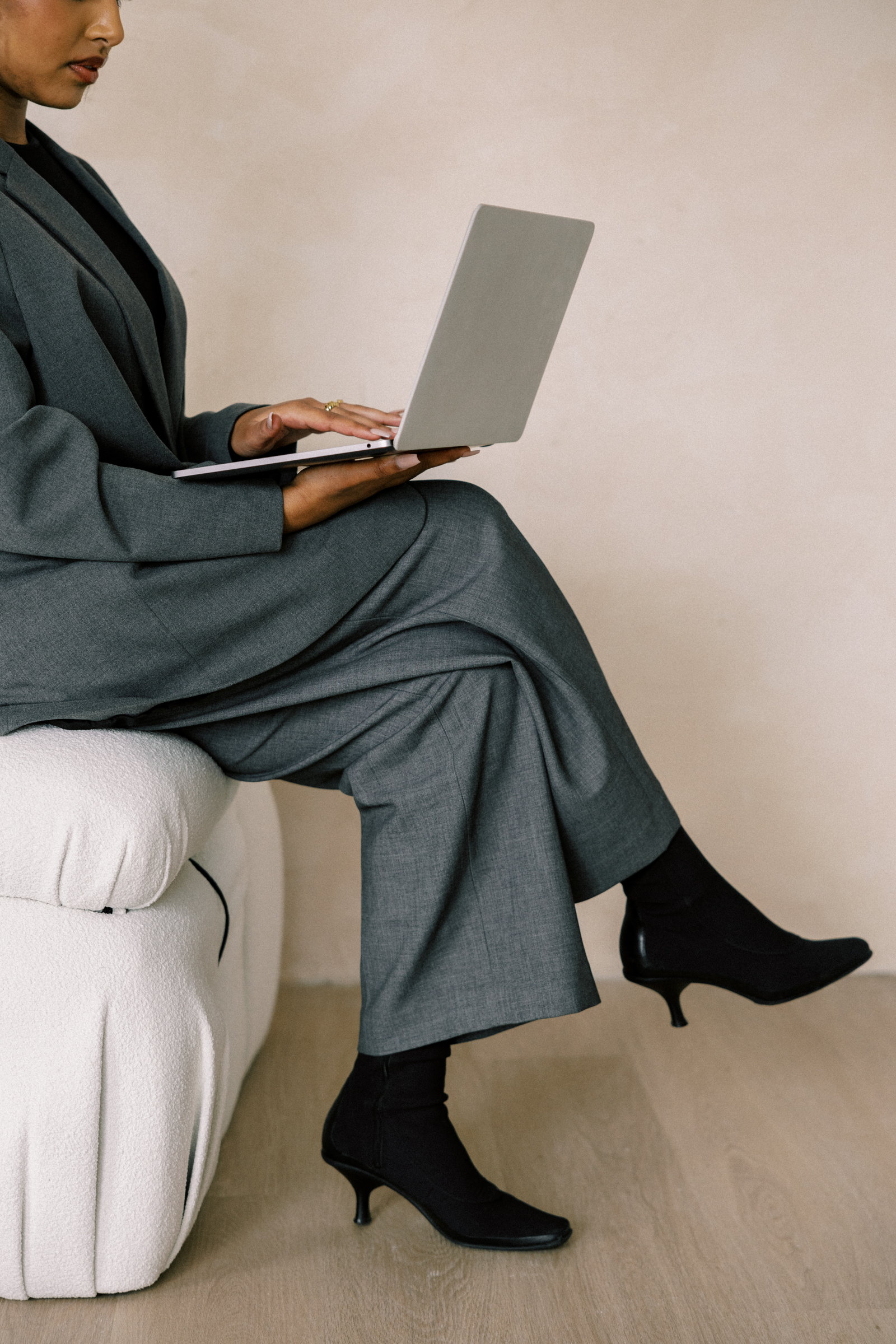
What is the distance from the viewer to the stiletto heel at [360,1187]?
107cm

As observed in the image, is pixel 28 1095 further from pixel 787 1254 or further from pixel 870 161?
pixel 870 161

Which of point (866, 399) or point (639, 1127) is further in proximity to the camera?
point (866, 399)

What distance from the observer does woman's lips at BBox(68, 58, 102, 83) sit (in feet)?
3.36

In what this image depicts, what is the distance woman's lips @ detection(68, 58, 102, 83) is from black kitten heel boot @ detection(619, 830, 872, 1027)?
910mm

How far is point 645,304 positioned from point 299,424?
0.87m

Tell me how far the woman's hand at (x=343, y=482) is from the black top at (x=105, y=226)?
1.11ft

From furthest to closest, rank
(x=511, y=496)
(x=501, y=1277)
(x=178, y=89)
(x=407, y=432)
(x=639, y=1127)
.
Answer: (x=511, y=496)
(x=178, y=89)
(x=639, y=1127)
(x=501, y=1277)
(x=407, y=432)

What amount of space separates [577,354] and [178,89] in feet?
2.33

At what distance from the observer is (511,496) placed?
177 centimetres

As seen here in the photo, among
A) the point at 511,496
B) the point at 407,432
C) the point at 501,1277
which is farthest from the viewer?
the point at 511,496

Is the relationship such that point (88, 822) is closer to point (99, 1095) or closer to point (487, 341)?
Answer: point (99, 1095)

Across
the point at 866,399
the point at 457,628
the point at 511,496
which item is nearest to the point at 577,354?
the point at 511,496

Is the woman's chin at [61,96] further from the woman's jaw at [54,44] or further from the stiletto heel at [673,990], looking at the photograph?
the stiletto heel at [673,990]

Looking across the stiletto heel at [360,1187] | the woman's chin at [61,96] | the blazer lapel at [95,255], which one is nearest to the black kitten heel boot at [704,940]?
the stiletto heel at [360,1187]
